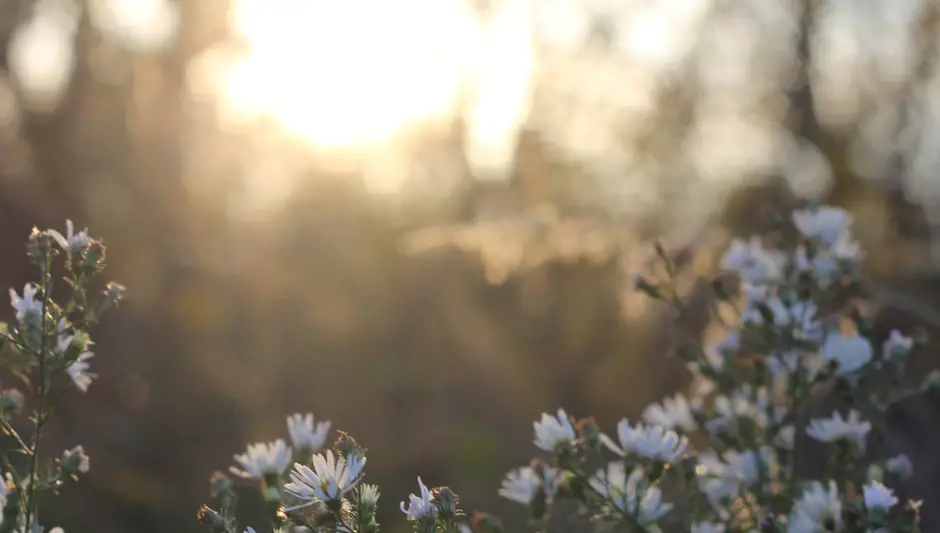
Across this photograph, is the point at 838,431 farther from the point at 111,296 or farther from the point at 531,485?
the point at 111,296

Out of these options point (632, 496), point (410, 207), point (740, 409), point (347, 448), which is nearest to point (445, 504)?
point (347, 448)

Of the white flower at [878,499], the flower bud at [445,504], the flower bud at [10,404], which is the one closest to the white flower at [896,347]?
the white flower at [878,499]

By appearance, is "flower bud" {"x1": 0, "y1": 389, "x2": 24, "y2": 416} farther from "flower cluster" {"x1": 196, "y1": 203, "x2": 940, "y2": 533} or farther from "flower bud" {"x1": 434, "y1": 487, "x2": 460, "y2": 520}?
"flower bud" {"x1": 434, "y1": 487, "x2": 460, "y2": 520}

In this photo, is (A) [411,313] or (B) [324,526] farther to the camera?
(A) [411,313]

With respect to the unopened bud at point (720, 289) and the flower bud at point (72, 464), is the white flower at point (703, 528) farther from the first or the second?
the flower bud at point (72, 464)

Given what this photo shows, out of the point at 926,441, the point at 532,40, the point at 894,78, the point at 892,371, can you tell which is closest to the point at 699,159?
the point at 894,78

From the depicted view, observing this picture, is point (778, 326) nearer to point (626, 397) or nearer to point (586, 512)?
point (586, 512)
